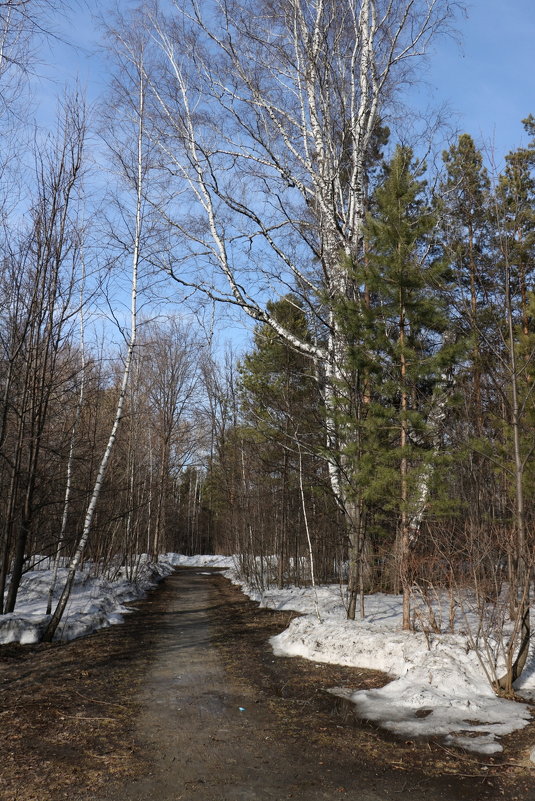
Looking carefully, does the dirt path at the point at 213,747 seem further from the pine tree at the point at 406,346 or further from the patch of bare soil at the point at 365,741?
the pine tree at the point at 406,346

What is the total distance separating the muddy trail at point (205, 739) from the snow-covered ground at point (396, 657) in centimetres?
26

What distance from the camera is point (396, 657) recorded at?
685 cm

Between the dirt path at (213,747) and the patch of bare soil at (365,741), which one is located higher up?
the dirt path at (213,747)

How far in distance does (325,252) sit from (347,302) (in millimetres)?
2585

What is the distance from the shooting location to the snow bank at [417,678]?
4844 millimetres

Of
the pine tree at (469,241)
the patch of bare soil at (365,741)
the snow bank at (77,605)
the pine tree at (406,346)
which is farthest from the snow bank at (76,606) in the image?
the pine tree at (469,241)

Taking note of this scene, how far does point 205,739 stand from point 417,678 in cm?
263

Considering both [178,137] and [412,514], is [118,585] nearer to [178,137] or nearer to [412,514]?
[412,514]

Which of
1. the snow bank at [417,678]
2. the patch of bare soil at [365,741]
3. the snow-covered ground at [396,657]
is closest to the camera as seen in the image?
the patch of bare soil at [365,741]

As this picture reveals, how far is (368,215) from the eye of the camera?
881 cm

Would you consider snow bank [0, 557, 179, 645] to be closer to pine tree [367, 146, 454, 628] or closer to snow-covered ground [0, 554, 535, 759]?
snow-covered ground [0, 554, 535, 759]

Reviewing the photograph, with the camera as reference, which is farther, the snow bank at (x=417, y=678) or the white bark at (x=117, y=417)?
the white bark at (x=117, y=417)

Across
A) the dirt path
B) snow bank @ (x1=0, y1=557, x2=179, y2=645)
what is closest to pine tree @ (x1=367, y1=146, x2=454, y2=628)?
the dirt path

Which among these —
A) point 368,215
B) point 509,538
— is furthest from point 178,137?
point 509,538
